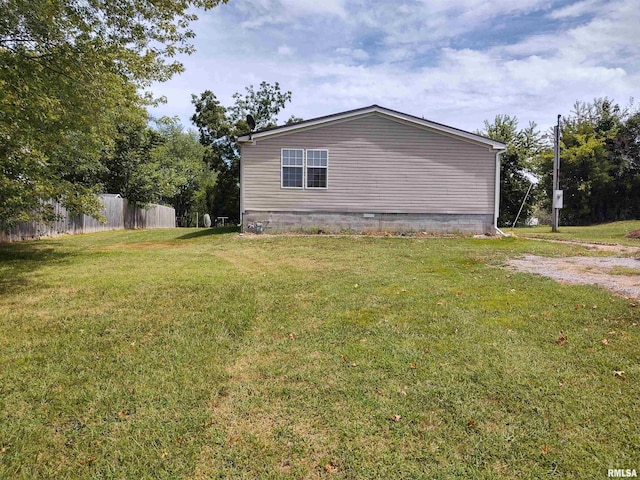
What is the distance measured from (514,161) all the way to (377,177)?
59.3ft

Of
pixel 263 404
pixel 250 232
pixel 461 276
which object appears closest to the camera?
pixel 263 404

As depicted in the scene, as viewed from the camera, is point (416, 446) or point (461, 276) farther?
point (461, 276)

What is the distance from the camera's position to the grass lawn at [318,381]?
2.26m

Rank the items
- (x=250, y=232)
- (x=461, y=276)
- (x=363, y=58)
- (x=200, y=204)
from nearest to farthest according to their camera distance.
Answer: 1. (x=461, y=276)
2. (x=250, y=232)
3. (x=363, y=58)
4. (x=200, y=204)

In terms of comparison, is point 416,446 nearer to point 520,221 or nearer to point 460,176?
point 460,176

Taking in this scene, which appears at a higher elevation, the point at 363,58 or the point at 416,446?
the point at 363,58

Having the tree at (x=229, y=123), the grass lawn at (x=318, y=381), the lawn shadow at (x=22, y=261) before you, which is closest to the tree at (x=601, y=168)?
the tree at (x=229, y=123)

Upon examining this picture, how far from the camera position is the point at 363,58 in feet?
50.3

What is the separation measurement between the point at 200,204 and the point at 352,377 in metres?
38.4

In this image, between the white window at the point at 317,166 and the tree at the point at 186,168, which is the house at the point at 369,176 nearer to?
the white window at the point at 317,166

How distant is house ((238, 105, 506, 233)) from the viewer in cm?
1369

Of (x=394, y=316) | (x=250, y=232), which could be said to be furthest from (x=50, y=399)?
(x=250, y=232)

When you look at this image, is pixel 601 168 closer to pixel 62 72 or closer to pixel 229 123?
pixel 229 123

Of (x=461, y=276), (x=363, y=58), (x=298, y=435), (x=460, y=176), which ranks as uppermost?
(x=363, y=58)
